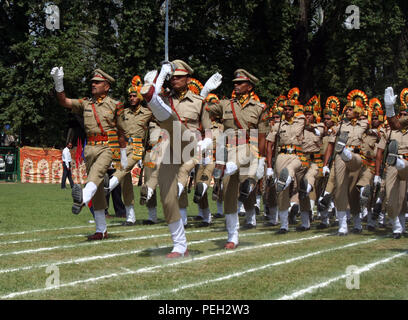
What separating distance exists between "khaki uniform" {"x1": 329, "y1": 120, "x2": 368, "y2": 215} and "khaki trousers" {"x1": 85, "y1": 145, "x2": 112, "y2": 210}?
14.1 feet

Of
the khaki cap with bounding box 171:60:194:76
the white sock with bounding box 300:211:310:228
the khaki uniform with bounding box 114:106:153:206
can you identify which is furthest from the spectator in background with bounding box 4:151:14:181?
the khaki cap with bounding box 171:60:194:76

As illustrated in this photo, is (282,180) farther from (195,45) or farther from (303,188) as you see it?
(195,45)

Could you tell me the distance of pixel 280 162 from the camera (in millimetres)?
11438

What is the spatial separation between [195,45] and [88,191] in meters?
21.6

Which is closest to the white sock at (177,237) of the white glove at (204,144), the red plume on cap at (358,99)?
the white glove at (204,144)

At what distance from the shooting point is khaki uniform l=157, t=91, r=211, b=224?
7508 millimetres

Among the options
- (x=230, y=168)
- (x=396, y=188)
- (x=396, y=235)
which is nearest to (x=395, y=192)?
(x=396, y=188)

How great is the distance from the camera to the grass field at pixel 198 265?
568 centimetres

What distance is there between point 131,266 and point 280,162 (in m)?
5.10

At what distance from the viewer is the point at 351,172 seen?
11.4 metres

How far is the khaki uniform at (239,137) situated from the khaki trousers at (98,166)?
5.88ft

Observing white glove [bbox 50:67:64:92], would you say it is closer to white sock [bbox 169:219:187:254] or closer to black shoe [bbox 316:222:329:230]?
white sock [bbox 169:219:187:254]
